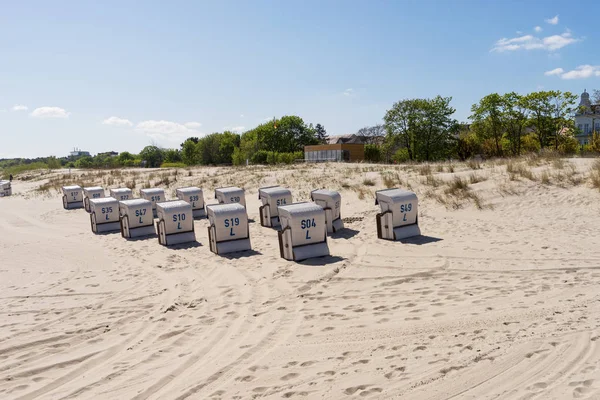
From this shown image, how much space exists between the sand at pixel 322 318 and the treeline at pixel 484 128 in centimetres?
3100

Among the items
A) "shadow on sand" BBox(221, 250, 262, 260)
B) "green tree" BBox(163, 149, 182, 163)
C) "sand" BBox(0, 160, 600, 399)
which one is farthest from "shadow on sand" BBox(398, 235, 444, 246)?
"green tree" BBox(163, 149, 182, 163)

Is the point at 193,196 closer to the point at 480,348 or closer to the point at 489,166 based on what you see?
the point at 489,166

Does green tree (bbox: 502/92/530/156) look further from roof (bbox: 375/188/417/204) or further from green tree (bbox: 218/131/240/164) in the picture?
green tree (bbox: 218/131/240/164)

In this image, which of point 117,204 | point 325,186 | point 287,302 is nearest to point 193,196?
point 117,204

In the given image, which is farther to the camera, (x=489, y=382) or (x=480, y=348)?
(x=480, y=348)

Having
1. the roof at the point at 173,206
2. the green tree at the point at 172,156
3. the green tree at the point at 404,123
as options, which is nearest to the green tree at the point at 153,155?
the green tree at the point at 172,156

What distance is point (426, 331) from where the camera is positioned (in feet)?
17.5

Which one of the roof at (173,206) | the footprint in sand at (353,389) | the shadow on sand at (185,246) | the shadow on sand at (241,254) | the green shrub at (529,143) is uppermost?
the green shrub at (529,143)

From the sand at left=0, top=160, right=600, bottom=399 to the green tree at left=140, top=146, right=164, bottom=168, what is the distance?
89.1 m

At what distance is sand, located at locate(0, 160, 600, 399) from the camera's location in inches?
171

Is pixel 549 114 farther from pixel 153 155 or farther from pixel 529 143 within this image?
pixel 153 155

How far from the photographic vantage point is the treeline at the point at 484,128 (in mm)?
39625

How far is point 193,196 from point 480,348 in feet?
48.2

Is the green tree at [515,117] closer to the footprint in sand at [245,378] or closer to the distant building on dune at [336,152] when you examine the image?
the distant building on dune at [336,152]
